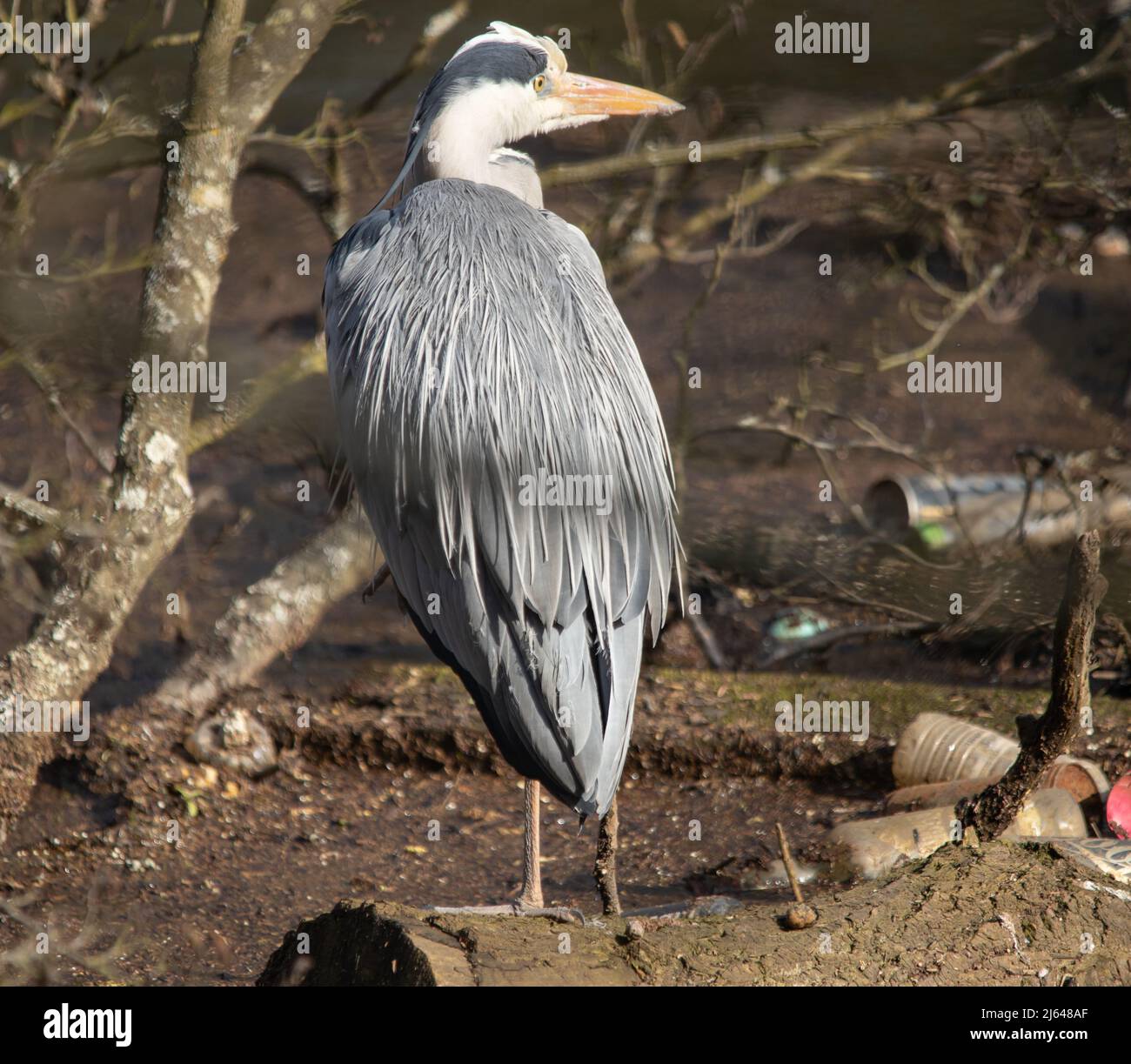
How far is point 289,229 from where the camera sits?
8.01 m

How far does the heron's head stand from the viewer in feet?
10.2

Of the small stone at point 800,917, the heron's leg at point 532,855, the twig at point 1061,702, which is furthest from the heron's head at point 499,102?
the small stone at point 800,917

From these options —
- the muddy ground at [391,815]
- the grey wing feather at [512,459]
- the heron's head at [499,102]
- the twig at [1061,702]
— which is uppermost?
the heron's head at [499,102]

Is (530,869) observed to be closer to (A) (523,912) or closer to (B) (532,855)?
(B) (532,855)

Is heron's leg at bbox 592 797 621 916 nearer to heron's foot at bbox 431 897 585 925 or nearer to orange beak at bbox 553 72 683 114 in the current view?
heron's foot at bbox 431 897 585 925

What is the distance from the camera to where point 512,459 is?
261 centimetres

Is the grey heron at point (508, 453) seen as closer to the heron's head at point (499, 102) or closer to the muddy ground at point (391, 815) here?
the heron's head at point (499, 102)

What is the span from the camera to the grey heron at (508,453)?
2369 millimetres

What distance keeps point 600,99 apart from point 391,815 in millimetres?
2038

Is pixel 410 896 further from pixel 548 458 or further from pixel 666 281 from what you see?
pixel 666 281

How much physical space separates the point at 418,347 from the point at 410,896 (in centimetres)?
144

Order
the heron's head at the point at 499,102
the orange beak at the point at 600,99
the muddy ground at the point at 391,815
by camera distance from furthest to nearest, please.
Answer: the orange beak at the point at 600,99 → the muddy ground at the point at 391,815 → the heron's head at the point at 499,102

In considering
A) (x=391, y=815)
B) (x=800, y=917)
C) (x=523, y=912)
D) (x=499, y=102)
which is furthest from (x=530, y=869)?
(x=499, y=102)
